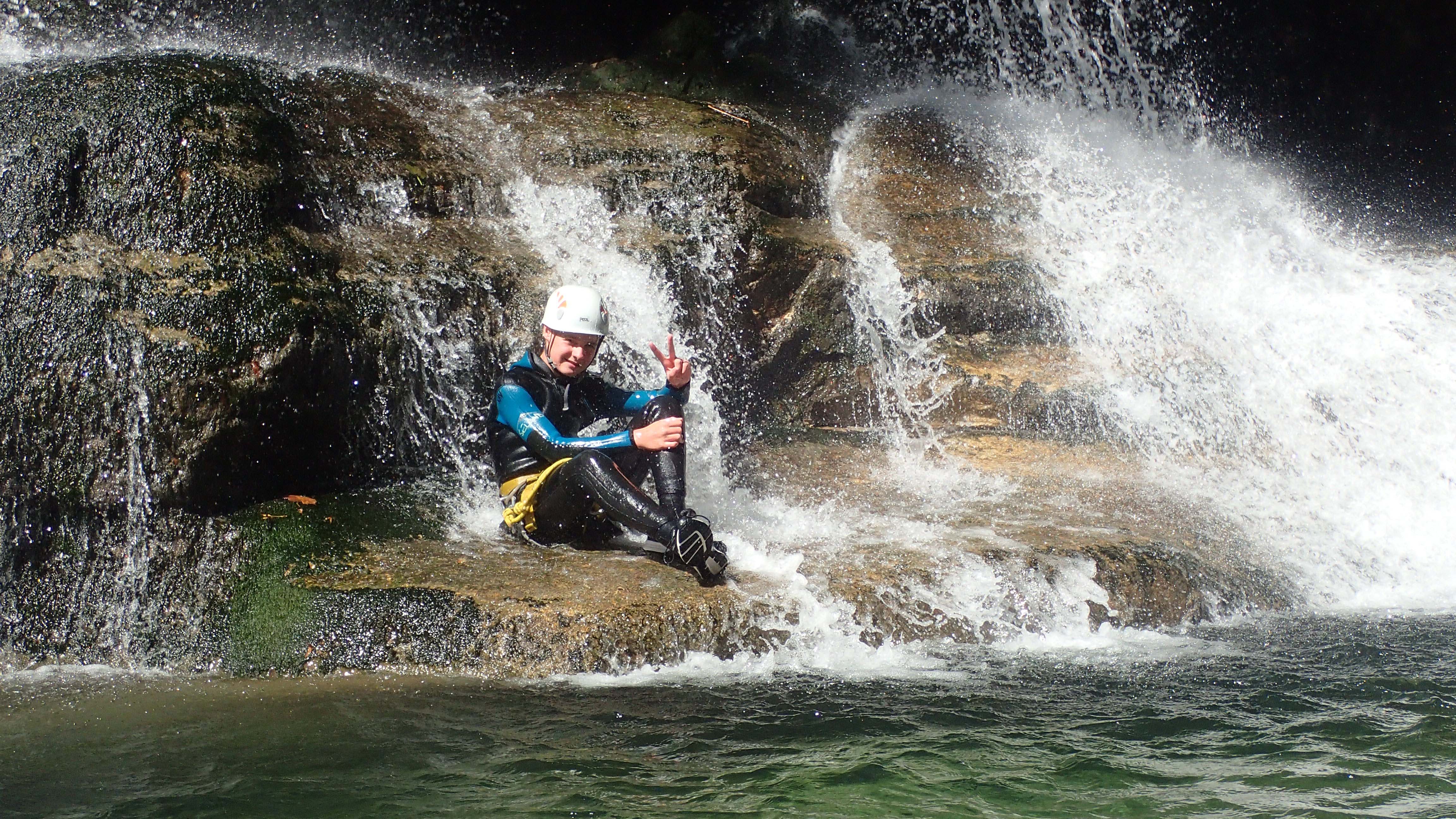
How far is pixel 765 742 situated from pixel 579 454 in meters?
1.94

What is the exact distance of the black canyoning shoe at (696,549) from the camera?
464 centimetres

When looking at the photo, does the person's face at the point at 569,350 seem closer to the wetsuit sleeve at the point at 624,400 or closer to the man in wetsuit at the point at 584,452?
the man in wetsuit at the point at 584,452

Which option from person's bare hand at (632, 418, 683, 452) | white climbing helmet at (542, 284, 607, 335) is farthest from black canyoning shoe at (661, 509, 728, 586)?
white climbing helmet at (542, 284, 607, 335)

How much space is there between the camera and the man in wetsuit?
483cm

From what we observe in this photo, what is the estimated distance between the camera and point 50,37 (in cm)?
1002

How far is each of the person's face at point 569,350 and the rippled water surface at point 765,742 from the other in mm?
1740

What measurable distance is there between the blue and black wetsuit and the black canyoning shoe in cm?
8

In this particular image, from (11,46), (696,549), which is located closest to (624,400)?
(696,549)

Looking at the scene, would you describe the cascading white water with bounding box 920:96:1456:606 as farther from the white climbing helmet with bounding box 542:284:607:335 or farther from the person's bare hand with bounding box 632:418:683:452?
the white climbing helmet with bounding box 542:284:607:335

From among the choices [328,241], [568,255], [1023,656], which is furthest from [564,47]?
[1023,656]

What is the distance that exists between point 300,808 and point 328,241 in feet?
14.2

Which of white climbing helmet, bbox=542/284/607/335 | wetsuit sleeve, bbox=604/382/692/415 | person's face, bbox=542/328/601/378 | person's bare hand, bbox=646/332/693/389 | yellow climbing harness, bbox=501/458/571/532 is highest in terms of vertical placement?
white climbing helmet, bbox=542/284/607/335

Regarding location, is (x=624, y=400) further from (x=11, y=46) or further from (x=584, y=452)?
(x=11, y=46)

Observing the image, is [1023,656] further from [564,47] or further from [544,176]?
[564,47]
